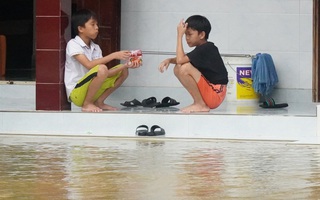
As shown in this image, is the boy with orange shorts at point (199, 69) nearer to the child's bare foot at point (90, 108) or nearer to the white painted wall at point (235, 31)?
the child's bare foot at point (90, 108)

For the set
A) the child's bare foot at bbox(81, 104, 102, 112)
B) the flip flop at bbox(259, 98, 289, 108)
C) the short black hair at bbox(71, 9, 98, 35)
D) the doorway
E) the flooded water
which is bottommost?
the flooded water

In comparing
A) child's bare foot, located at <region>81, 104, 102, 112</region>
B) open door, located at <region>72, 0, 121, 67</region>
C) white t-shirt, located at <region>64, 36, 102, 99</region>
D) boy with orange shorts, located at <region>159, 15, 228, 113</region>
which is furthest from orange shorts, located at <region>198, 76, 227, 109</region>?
open door, located at <region>72, 0, 121, 67</region>

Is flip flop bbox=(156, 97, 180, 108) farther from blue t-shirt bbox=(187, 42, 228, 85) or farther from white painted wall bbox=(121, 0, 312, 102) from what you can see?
white painted wall bbox=(121, 0, 312, 102)

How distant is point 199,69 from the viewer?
1114 centimetres

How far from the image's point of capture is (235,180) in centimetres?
779

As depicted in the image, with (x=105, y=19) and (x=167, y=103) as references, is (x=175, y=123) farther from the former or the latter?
(x=105, y=19)

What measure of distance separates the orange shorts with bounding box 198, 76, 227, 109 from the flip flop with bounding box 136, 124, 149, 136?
73 cm

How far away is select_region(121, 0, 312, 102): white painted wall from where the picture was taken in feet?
44.1

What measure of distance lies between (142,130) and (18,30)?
A: 9657mm

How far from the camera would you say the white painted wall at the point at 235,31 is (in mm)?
13445

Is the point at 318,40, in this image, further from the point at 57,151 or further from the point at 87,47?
the point at 57,151

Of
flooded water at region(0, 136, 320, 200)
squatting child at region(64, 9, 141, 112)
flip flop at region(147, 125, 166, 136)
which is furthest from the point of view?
squatting child at region(64, 9, 141, 112)

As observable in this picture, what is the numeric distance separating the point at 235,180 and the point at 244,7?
6.03 m

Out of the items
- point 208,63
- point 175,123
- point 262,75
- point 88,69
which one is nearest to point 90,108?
point 88,69
